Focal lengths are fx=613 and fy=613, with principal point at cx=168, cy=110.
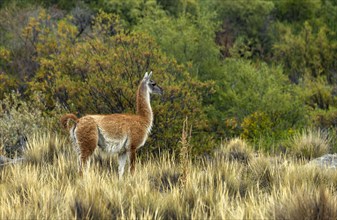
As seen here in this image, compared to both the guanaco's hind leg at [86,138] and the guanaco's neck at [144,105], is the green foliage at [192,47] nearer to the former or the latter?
the guanaco's neck at [144,105]

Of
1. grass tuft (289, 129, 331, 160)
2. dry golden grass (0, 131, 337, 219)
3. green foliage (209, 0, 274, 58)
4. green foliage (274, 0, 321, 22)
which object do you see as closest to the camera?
dry golden grass (0, 131, 337, 219)

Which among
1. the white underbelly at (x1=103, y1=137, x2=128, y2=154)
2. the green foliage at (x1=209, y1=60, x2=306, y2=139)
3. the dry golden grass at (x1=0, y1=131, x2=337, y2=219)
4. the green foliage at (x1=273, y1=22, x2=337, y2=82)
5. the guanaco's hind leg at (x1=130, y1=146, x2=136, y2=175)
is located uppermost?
the dry golden grass at (x1=0, y1=131, x2=337, y2=219)

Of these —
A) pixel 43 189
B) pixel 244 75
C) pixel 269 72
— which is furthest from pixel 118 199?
pixel 269 72

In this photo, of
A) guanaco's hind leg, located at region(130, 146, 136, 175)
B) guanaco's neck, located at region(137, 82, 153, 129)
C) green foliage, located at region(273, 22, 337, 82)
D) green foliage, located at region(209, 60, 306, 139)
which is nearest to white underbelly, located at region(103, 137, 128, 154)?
guanaco's hind leg, located at region(130, 146, 136, 175)

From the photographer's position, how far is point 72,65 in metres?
12.8

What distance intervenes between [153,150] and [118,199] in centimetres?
507

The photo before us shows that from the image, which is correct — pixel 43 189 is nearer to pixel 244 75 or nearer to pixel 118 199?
pixel 118 199

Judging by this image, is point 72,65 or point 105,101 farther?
point 72,65

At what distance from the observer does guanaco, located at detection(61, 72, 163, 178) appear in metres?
8.27

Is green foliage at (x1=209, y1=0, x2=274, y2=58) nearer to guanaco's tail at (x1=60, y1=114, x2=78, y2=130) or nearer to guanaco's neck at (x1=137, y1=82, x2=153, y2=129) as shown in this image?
guanaco's neck at (x1=137, y1=82, x2=153, y2=129)

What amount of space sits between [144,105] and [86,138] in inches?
50.2

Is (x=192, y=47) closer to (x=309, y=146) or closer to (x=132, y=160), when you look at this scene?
(x=309, y=146)

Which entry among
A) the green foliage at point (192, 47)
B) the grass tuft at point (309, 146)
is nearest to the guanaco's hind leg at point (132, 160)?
the grass tuft at point (309, 146)

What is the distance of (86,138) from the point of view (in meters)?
8.27
